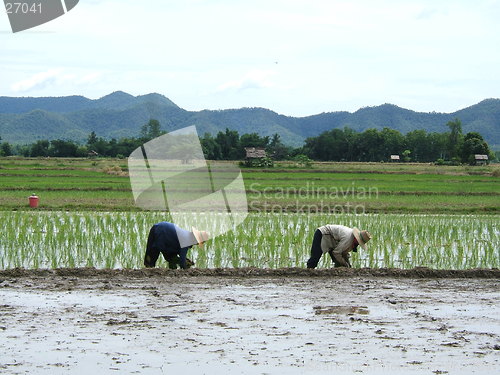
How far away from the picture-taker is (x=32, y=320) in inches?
223

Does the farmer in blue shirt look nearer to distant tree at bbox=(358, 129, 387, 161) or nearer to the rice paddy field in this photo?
the rice paddy field

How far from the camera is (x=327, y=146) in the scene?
6638 centimetres

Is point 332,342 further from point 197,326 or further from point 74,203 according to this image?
point 74,203

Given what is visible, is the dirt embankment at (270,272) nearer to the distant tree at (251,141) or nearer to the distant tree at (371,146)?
the distant tree at (251,141)

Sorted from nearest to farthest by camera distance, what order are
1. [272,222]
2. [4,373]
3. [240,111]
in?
[4,373], [272,222], [240,111]

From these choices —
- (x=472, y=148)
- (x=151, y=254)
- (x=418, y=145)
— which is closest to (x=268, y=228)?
(x=151, y=254)

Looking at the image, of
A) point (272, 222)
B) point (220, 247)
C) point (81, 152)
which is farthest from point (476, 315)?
point (81, 152)

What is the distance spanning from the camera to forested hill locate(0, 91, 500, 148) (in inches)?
5856

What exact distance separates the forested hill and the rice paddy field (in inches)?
4814

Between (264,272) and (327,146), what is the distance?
5884cm

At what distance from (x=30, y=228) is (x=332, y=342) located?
8122 mm

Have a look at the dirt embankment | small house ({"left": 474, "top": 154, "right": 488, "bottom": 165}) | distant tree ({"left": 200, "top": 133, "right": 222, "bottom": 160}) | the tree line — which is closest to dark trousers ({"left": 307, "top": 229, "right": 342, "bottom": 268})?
the dirt embankment

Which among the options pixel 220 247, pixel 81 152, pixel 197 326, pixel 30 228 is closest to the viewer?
pixel 197 326

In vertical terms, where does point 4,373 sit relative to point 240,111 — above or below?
below
